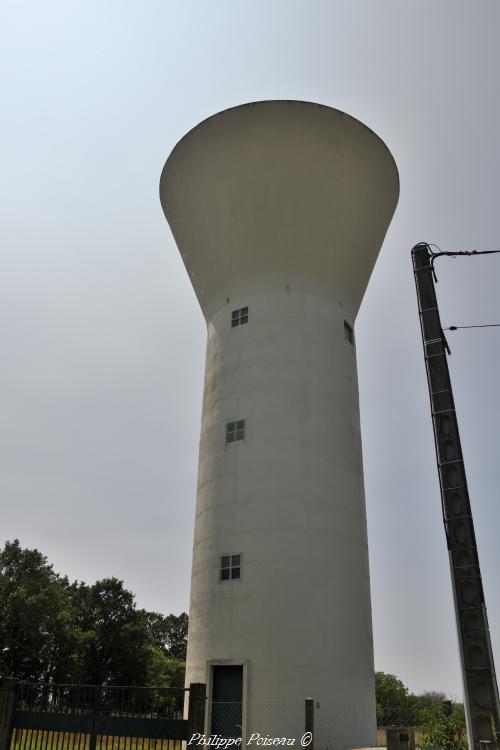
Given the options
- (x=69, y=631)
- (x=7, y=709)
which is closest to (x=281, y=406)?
(x=7, y=709)

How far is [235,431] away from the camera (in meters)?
16.8

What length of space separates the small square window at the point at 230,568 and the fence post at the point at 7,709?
5.20 meters

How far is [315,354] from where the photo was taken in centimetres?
1744

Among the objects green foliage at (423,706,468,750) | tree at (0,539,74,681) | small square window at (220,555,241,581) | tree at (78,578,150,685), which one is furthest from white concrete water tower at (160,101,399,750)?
tree at (78,578,150,685)

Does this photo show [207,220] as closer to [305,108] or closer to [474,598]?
[305,108]

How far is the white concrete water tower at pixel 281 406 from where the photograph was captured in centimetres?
1422

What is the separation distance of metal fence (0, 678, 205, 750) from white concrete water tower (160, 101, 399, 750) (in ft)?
9.66

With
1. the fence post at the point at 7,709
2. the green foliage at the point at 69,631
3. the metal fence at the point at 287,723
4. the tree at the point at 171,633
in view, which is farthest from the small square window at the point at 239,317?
the tree at the point at 171,633

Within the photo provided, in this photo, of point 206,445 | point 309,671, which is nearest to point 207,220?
point 206,445

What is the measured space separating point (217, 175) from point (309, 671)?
13.5 m

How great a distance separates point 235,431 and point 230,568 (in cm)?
355

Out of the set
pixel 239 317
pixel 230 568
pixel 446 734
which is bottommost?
pixel 446 734

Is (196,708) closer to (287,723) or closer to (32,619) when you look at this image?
(287,723)

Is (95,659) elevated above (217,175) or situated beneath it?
situated beneath
